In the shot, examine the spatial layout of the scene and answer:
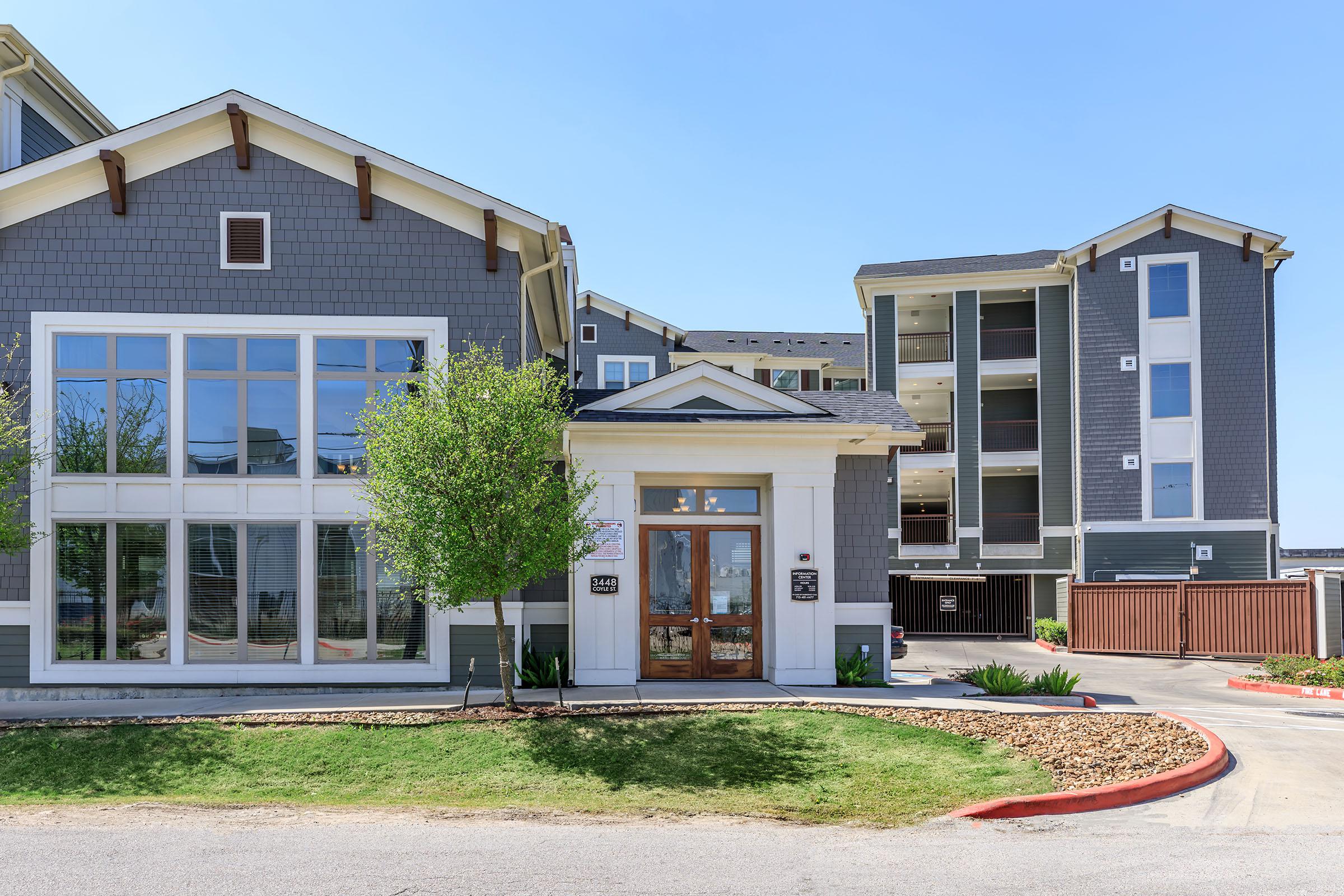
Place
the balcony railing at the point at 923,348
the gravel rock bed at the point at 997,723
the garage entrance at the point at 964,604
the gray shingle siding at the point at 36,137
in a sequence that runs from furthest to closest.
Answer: the balcony railing at the point at 923,348 < the garage entrance at the point at 964,604 < the gray shingle siding at the point at 36,137 < the gravel rock bed at the point at 997,723

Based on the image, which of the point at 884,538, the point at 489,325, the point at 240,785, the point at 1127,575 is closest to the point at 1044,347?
the point at 1127,575

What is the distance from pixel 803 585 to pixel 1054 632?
1830 centimetres

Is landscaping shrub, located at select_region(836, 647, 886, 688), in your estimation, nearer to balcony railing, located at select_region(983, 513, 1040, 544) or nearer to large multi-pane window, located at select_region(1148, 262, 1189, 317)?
balcony railing, located at select_region(983, 513, 1040, 544)

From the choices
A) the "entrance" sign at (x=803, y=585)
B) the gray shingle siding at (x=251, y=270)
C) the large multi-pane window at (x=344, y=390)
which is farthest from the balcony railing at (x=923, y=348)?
the large multi-pane window at (x=344, y=390)

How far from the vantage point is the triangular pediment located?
15.1 metres

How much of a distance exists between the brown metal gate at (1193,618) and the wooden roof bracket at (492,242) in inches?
791

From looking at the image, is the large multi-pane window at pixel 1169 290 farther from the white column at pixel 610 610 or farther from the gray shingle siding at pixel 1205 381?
the white column at pixel 610 610

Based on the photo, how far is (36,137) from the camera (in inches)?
680

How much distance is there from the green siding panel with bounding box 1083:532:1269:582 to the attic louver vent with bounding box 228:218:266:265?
1044 inches

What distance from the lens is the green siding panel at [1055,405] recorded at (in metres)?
34.4

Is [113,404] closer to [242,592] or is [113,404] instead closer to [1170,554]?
[242,592]

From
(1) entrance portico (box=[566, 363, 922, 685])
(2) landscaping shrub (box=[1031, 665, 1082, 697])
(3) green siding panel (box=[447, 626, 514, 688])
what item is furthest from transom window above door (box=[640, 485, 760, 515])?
(2) landscaping shrub (box=[1031, 665, 1082, 697])

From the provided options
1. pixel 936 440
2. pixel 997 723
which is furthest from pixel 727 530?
pixel 936 440

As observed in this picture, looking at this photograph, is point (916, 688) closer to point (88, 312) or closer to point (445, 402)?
point (445, 402)
